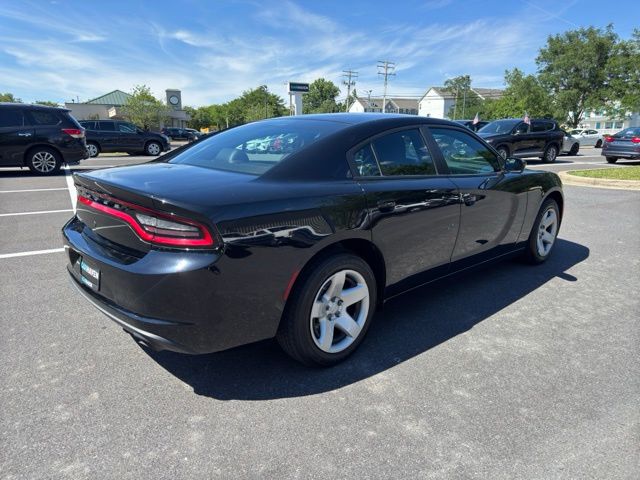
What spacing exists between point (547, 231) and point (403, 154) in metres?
2.54

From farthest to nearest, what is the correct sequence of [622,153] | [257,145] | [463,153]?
[622,153], [463,153], [257,145]

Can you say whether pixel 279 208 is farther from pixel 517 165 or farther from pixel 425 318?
pixel 517 165

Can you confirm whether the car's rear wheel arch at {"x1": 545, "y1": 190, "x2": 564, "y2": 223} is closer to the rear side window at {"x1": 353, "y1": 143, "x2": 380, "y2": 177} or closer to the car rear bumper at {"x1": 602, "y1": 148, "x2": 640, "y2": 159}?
the rear side window at {"x1": 353, "y1": 143, "x2": 380, "y2": 177}

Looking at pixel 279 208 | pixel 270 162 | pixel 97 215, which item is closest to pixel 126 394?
pixel 97 215

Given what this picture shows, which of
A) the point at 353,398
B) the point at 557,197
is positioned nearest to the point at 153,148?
the point at 557,197

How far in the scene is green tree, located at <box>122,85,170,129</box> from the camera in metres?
49.8

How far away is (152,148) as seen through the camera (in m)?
18.9

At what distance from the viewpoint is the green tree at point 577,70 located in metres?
47.6

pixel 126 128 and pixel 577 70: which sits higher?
pixel 577 70

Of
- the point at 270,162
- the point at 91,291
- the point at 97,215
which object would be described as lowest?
the point at 91,291

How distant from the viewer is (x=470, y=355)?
287 cm

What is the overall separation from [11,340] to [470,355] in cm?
304

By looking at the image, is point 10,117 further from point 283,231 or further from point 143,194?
point 283,231

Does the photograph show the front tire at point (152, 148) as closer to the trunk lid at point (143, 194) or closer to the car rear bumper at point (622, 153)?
the trunk lid at point (143, 194)
